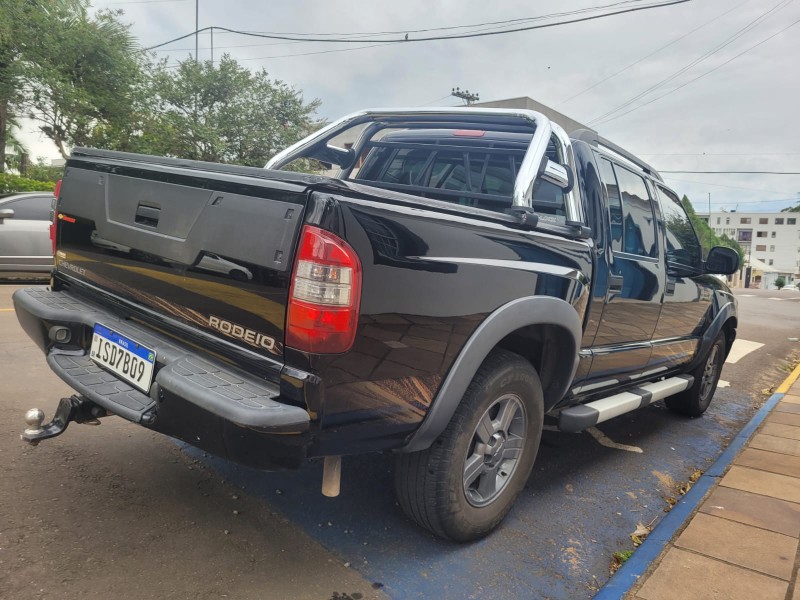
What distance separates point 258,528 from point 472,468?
98 centimetres

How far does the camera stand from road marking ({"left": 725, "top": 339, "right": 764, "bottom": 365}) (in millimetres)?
8742

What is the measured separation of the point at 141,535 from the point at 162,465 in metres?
0.70

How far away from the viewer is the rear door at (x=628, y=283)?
343cm

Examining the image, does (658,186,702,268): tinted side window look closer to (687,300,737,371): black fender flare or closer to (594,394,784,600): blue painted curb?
(687,300,737,371): black fender flare

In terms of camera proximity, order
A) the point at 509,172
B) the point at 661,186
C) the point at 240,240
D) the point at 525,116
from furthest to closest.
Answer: the point at 661,186 < the point at 509,172 < the point at 525,116 < the point at 240,240

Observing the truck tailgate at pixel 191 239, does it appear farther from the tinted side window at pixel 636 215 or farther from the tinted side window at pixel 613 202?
the tinted side window at pixel 636 215

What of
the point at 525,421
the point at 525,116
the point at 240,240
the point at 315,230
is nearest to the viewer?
the point at 315,230

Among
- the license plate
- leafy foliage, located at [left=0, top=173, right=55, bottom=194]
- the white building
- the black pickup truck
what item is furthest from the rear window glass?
the white building

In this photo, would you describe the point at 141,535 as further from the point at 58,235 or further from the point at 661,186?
the point at 661,186

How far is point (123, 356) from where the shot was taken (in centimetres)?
234

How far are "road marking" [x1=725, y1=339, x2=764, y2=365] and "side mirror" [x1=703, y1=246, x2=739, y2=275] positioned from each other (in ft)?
14.5

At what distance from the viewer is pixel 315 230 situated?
1.87 meters

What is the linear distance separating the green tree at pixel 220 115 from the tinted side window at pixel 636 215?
19.9m

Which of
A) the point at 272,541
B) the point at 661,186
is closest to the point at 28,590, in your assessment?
the point at 272,541
